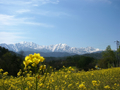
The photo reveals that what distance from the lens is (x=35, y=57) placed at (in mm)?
1478

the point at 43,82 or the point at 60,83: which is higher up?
the point at 43,82

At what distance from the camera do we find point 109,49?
131ft

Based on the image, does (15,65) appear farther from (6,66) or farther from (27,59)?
(27,59)

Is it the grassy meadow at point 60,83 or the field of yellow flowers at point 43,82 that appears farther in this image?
the grassy meadow at point 60,83

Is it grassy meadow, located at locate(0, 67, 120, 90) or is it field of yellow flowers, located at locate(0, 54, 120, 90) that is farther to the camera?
grassy meadow, located at locate(0, 67, 120, 90)

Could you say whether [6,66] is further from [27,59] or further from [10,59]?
[27,59]

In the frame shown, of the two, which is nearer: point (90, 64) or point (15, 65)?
point (15, 65)

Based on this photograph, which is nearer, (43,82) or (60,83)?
(43,82)

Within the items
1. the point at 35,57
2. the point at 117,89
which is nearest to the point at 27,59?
the point at 35,57

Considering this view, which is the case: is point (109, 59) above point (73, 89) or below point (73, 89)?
below

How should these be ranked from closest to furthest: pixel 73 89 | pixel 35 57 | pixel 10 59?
pixel 35 57
pixel 73 89
pixel 10 59

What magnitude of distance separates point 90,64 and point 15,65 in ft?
110

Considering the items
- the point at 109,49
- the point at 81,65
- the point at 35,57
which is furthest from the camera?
the point at 81,65

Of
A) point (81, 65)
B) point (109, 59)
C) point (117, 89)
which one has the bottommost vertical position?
point (81, 65)
